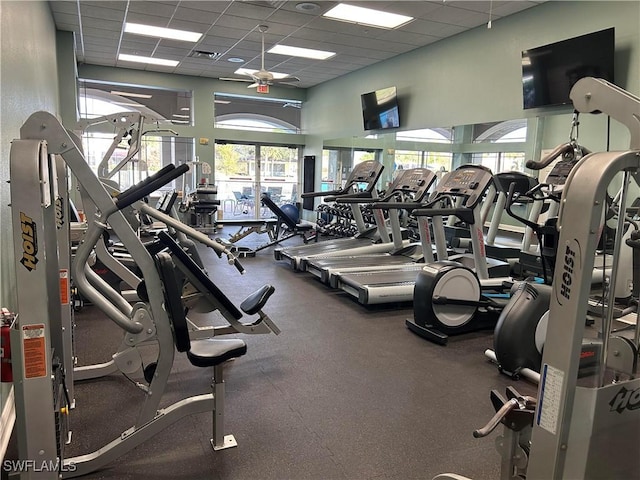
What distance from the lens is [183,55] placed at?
29.1ft

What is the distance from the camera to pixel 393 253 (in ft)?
20.4

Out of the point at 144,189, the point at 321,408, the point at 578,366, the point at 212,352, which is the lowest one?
the point at 321,408

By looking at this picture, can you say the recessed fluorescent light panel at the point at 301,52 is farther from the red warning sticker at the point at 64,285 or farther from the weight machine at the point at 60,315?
the red warning sticker at the point at 64,285

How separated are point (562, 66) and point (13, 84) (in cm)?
549

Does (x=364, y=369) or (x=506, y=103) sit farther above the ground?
(x=506, y=103)

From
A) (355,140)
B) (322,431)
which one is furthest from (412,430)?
(355,140)

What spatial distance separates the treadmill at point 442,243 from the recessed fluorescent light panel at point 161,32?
4.83 metres

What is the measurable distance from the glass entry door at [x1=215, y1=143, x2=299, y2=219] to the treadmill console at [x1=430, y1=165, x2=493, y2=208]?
26.0ft

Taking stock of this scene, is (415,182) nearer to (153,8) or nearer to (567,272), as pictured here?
(153,8)

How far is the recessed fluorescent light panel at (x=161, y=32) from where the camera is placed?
7172mm

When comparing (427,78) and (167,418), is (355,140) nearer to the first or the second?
(427,78)

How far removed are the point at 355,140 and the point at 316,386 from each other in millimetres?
7796

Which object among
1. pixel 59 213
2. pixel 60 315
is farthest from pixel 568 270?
pixel 59 213

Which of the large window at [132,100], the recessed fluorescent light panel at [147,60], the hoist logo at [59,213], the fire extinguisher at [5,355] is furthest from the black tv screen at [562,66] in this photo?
the large window at [132,100]
